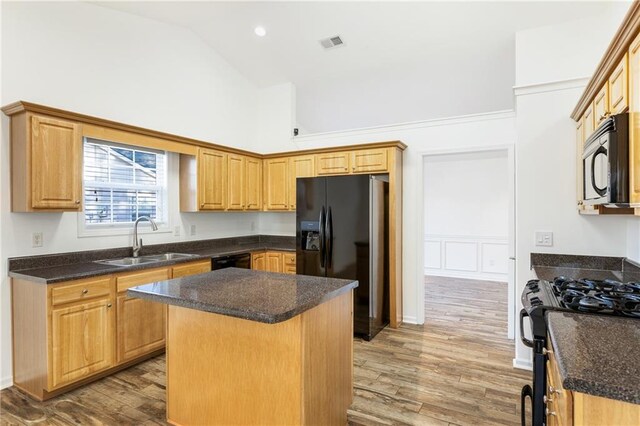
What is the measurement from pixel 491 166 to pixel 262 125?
15.0ft

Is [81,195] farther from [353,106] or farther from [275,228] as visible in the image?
[353,106]

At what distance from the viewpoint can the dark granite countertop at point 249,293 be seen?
161 centimetres

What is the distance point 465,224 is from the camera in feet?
23.5

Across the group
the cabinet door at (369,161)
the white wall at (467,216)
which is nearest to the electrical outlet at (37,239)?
the cabinet door at (369,161)

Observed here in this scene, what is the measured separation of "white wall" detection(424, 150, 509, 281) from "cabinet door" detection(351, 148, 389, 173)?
2892 millimetres

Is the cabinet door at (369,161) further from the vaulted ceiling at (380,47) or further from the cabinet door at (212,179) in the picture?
the cabinet door at (212,179)

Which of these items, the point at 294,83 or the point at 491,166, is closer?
the point at 294,83

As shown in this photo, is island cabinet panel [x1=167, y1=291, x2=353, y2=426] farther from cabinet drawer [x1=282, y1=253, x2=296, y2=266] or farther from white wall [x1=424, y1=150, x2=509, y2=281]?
white wall [x1=424, y1=150, x2=509, y2=281]

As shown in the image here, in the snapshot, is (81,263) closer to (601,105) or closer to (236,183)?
(236,183)

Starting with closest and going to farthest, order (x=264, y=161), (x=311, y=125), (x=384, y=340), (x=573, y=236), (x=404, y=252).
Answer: (x=573, y=236) < (x=384, y=340) < (x=404, y=252) < (x=264, y=161) < (x=311, y=125)

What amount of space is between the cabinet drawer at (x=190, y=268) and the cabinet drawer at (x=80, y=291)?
65 centimetres

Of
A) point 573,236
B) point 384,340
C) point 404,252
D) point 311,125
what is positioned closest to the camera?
point 573,236

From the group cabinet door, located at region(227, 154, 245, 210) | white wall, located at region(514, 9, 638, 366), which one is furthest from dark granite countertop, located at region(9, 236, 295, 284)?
white wall, located at region(514, 9, 638, 366)

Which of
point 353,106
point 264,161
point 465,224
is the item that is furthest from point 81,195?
point 465,224
